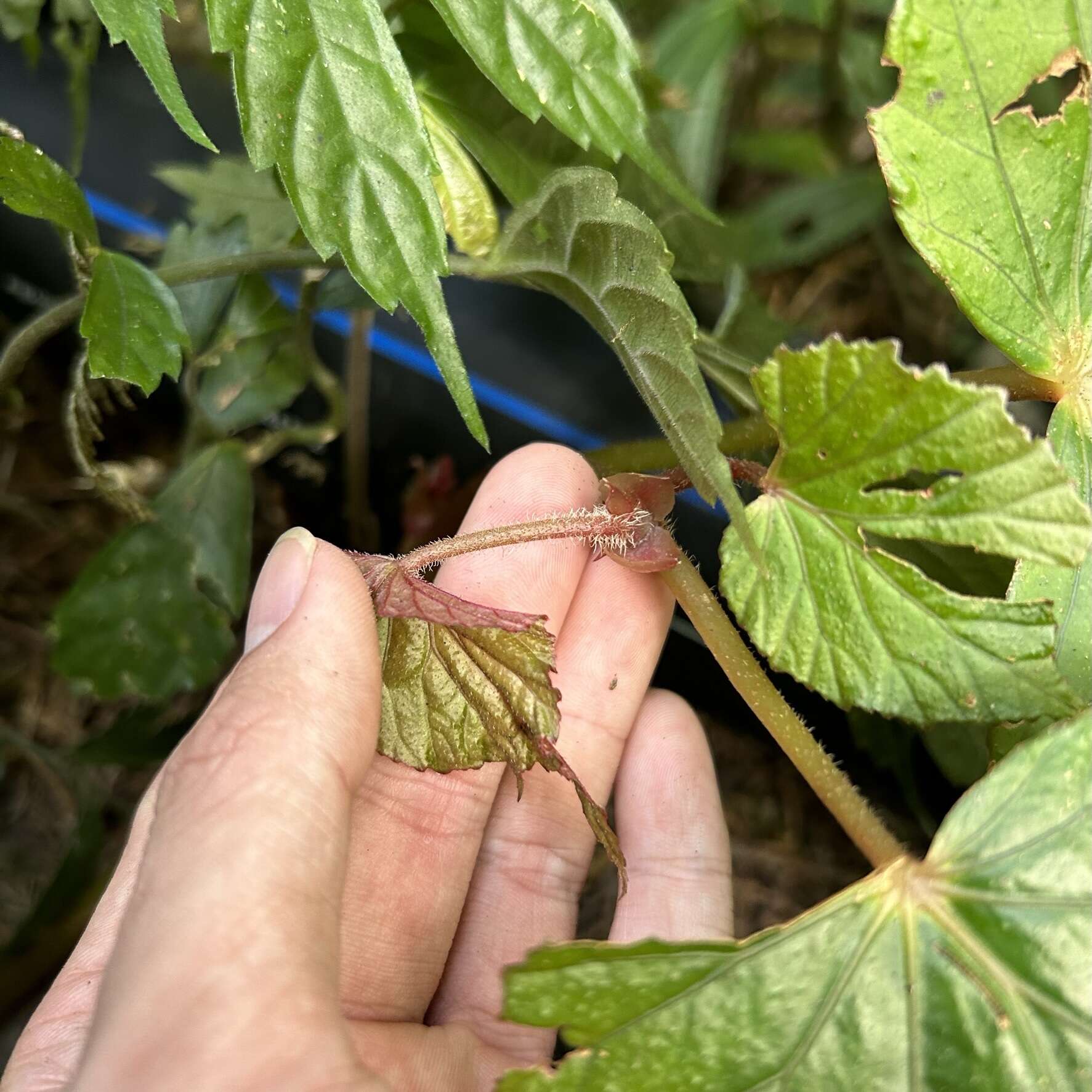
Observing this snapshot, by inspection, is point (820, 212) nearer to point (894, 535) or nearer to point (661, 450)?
point (661, 450)

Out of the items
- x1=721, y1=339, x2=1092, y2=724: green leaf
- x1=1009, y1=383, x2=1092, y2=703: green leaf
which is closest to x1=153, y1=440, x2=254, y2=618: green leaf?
x1=721, y1=339, x2=1092, y2=724: green leaf

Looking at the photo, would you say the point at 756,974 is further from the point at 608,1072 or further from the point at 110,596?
the point at 110,596

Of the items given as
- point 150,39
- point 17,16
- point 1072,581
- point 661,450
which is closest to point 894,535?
point 1072,581

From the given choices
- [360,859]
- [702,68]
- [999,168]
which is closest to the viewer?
[999,168]

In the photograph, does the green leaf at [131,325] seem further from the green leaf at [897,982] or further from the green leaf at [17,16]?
the green leaf at [897,982]

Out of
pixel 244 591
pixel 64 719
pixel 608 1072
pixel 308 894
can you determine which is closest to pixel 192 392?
pixel 244 591

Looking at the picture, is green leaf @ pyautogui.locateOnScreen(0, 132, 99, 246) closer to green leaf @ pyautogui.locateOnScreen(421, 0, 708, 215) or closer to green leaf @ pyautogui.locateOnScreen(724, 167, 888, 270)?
green leaf @ pyautogui.locateOnScreen(421, 0, 708, 215)
